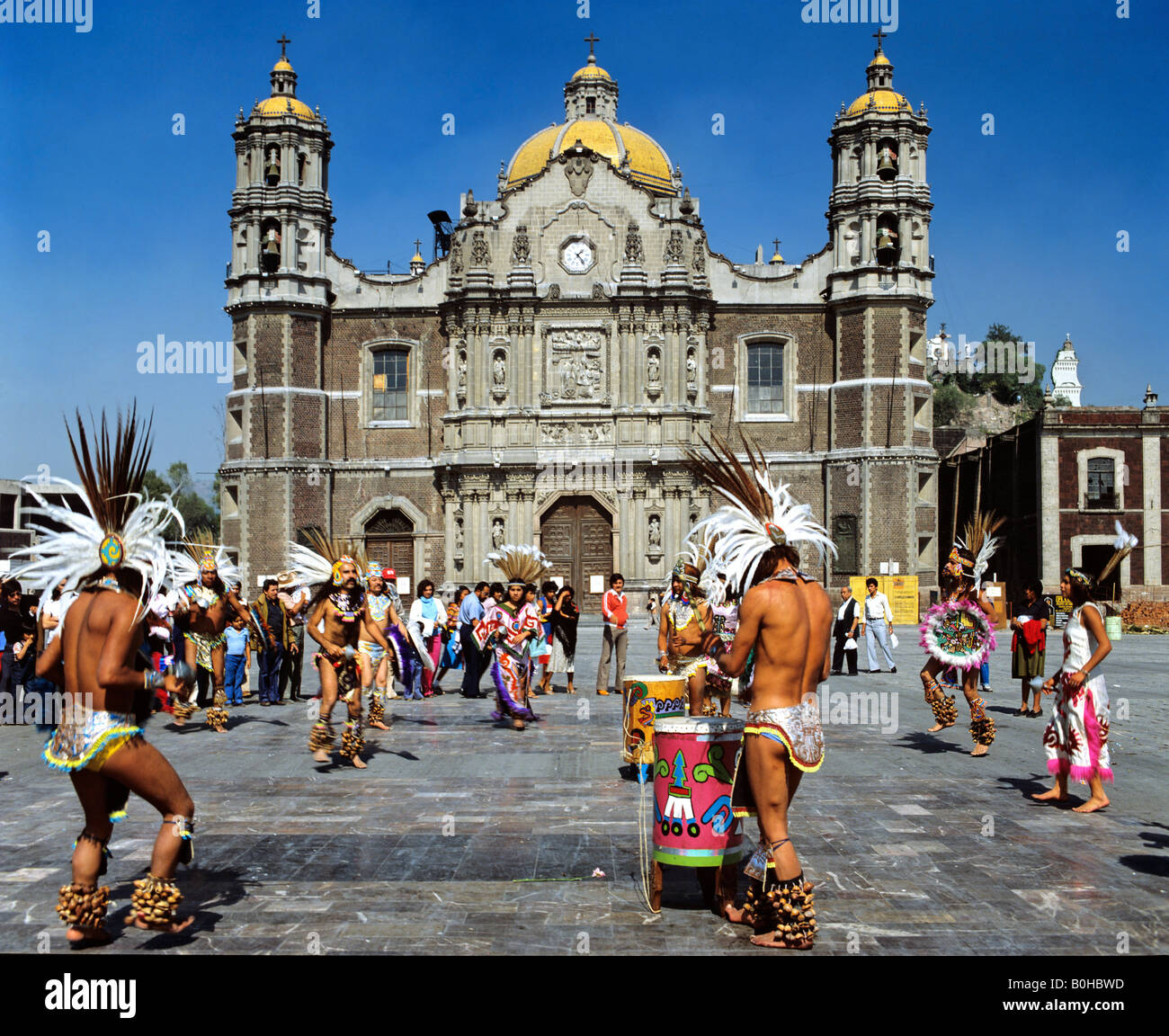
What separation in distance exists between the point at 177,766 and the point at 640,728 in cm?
498

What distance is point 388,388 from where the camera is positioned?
40312 millimetres

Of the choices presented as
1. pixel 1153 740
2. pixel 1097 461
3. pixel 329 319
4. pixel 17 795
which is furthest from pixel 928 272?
pixel 17 795

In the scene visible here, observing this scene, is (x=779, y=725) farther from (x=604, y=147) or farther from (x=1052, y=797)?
(x=604, y=147)

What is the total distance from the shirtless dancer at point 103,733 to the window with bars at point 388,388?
1350 inches

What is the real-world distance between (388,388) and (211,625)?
88.0ft

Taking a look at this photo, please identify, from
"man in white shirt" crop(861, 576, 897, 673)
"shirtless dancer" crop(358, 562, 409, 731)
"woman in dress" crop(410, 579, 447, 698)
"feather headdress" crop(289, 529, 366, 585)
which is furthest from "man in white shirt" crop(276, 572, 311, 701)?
"man in white shirt" crop(861, 576, 897, 673)

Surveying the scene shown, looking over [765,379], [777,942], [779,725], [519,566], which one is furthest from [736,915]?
[765,379]

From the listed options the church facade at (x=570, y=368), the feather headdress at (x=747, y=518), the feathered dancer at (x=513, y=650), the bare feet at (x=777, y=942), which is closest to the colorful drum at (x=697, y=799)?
the bare feet at (x=777, y=942)

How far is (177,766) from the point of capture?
38.3 ft

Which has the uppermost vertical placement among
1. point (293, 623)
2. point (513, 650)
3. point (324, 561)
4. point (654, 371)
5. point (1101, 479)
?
point (654, 371)

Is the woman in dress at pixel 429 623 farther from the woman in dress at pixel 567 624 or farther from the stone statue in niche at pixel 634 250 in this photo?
the stone statue in niche at pixel 634 250
